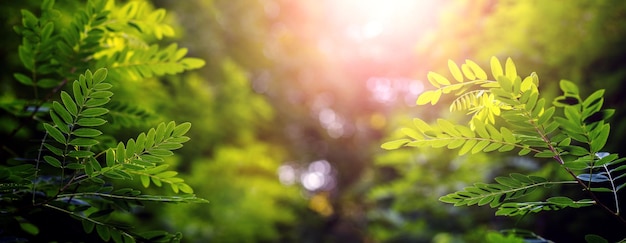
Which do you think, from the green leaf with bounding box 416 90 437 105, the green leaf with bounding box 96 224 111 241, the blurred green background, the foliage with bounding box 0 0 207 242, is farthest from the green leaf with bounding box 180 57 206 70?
the green leaf with bounding box 416 90 437 105

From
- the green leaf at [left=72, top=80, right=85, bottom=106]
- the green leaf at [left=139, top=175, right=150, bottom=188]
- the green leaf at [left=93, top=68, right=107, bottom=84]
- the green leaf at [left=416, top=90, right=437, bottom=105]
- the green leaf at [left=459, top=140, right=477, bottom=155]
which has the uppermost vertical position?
the green leaf at [left=93, top=68, right=107, bottom=84]

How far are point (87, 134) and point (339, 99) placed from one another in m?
10.1

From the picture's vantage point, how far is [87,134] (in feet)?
2.90

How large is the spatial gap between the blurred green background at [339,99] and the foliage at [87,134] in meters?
0.28

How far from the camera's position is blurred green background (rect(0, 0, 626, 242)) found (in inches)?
96.4

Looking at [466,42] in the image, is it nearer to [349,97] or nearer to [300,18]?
[300,18]

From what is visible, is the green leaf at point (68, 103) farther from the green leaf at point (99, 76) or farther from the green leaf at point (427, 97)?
the green leaf at point (427, 97)

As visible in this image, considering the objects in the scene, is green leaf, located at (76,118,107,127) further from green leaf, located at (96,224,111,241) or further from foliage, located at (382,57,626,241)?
foliage, located at (382,57,626,241)

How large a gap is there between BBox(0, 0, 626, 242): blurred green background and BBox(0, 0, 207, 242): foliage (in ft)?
0.91

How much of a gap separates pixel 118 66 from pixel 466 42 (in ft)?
7.15

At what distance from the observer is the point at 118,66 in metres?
1.31

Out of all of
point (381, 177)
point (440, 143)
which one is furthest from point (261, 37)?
point (440, 143)

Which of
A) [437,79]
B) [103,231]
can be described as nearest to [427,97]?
[437,79]

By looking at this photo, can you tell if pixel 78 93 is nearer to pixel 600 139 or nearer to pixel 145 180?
pixel 145 180
